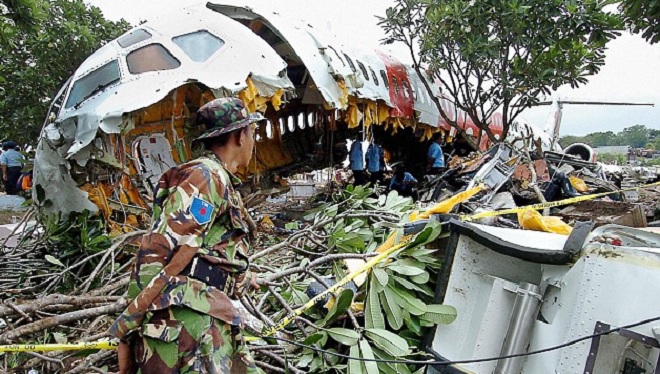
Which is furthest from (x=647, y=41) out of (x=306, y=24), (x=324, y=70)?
(x=306, y=24)

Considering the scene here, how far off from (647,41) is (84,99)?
7249 mm

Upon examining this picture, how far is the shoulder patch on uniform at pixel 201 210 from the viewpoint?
1.87m

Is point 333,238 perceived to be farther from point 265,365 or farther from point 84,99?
point 84,99

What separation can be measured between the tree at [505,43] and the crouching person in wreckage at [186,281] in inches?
389

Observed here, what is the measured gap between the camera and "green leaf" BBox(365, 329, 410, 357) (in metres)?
2.69

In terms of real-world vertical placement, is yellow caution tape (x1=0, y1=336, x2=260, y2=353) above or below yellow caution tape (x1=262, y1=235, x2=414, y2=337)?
below

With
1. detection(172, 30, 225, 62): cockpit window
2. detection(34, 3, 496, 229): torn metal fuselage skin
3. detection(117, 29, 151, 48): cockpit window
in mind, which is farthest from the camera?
detection(117, 29, 151, 48): cockpit window

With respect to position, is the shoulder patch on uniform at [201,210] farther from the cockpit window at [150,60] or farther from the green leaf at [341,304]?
the cockpit window at [150,60]

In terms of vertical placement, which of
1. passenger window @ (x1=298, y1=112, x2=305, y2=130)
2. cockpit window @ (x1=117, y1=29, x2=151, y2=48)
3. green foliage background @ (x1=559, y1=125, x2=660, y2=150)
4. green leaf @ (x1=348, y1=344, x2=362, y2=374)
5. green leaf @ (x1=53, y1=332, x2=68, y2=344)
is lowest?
green leaf @ (x1=53, y1=332, x2=68, y2=344)

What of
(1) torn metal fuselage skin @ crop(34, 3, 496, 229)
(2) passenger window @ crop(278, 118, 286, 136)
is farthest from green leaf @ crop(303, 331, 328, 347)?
(2) passenger window @ crop(278, 118, 286, 136)

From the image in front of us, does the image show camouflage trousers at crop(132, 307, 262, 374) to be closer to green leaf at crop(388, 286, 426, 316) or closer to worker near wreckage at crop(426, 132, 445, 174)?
green leaf at crop(388, 286, 426, 316)

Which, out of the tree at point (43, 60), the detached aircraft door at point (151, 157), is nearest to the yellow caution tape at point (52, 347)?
the detached aircraft door at point (151, 157)

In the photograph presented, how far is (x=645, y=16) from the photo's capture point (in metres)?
6.01

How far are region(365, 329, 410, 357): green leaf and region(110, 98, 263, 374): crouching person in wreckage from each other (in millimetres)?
999
